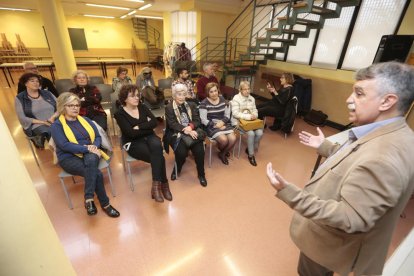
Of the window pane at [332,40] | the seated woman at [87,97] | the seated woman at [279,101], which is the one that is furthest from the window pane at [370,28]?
the seated woman at [87,97]

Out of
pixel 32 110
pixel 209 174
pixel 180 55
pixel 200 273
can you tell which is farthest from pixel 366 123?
pixel 180 55

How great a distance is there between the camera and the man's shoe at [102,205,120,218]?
2.09 metres

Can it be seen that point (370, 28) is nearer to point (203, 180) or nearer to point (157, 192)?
point (203, 180)

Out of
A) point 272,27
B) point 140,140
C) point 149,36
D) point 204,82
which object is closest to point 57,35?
point 204,82

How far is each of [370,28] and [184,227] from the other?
16.4 ft

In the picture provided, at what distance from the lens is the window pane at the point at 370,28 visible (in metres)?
3.69

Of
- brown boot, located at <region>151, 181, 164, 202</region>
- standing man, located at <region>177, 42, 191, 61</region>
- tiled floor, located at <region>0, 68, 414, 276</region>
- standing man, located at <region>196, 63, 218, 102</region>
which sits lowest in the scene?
tiled floor, located at <region>0, 68, 414, 276</region>

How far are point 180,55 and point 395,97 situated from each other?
262 inches

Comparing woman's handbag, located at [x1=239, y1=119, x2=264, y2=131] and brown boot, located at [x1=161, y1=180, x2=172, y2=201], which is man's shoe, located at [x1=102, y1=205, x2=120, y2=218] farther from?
woman's handbag, located at [x1=239, y1=119, x2=264, y2=131]

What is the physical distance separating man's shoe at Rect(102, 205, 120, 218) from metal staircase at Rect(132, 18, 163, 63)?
11.2 meters

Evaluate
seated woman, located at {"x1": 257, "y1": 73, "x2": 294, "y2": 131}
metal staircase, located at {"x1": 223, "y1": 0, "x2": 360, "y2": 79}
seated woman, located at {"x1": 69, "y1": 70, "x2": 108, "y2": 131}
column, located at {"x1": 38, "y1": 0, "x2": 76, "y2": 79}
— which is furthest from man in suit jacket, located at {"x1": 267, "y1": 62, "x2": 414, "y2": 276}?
column, located at {"x1": 38, "y1": 0, "x2": 76, "y2": 79}

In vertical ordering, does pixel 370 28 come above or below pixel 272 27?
below

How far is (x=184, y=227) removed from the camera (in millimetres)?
2018

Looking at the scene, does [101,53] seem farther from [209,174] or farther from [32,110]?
[209,174]
